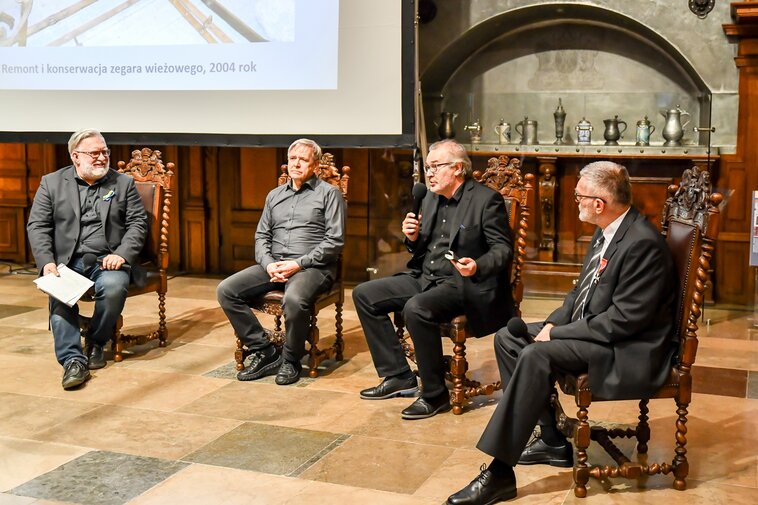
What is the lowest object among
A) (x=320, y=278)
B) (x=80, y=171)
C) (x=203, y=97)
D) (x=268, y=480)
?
(x=268, y=480)

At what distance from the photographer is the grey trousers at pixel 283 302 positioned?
15.8 feet

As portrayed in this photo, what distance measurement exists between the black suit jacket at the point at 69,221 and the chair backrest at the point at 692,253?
2.90m

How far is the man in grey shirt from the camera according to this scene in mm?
4867

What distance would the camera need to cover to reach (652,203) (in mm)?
6902

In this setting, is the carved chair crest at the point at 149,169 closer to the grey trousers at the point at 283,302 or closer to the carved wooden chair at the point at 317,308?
the carved wooden chair at the point at 317,308

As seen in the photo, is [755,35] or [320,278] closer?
[320,278]

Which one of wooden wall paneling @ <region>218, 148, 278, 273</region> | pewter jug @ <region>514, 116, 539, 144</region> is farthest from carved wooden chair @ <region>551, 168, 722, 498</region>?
wooden wall paneling @ <region>218, 148, 278, 273</region>

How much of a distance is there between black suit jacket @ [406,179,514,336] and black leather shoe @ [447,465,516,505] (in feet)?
3.66

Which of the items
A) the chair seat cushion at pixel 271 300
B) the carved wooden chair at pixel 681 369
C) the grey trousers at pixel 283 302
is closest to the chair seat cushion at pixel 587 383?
the carved wooden chair at pixel 681 369

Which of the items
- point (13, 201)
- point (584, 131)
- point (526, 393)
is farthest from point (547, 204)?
point (13, 201)

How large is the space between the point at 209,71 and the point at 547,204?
101 inches

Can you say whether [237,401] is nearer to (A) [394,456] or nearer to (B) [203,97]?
(A) [394,456]

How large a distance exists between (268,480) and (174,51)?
408 cm

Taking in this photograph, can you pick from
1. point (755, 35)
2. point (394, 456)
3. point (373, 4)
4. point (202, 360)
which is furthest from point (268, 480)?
point (755, 35)
